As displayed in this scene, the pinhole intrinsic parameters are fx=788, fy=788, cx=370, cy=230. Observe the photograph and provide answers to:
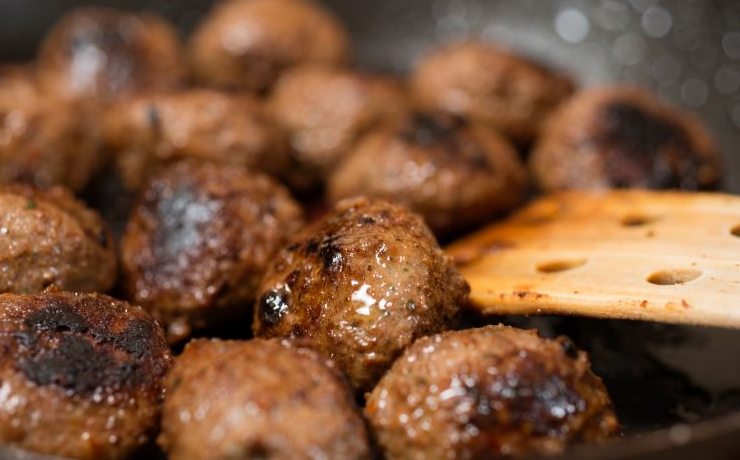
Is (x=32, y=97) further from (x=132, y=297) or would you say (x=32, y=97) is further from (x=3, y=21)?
(x=3, y=21)

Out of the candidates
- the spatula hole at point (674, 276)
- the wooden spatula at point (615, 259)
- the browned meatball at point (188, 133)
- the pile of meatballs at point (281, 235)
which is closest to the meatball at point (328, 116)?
the pile of meatballs at point (281, 235)

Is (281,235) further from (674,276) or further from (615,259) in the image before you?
(674,276)

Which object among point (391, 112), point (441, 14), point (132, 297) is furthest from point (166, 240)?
point (441, 14)

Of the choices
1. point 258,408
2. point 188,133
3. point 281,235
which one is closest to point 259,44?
point 188,133

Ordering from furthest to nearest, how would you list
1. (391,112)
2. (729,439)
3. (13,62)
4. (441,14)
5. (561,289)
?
(441,14), (13,62), (391,112), (561,289), (729,439)

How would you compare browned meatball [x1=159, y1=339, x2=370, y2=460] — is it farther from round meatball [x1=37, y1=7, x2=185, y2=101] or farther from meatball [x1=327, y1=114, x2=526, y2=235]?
round meatball [x1=37, y1=7, x2=185, y2=101]

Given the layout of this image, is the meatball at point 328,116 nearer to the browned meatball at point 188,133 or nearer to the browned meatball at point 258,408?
the browned meatball at point 188,133
